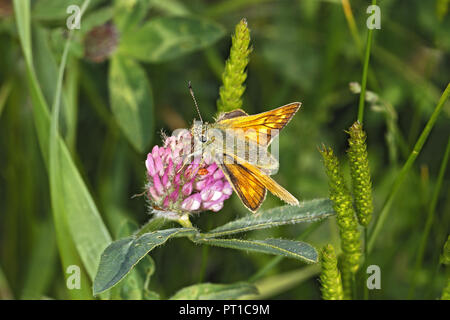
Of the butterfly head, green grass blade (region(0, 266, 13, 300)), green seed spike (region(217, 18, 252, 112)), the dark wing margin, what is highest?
green seed spike (region(217, 18, 252, 112))

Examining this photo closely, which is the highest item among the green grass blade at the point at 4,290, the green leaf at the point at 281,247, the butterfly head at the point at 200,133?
the butterfly head at the point at 200,133

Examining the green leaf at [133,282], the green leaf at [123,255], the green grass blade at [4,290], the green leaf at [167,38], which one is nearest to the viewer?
the green leaf at [123,255]

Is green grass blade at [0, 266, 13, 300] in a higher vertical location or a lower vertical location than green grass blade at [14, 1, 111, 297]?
lower

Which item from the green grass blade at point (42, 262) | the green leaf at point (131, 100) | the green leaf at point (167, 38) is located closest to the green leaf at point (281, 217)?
the green leaf at point (131, 100)

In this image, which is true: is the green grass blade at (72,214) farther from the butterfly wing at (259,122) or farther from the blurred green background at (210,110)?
the butterfly wing at (259,122)

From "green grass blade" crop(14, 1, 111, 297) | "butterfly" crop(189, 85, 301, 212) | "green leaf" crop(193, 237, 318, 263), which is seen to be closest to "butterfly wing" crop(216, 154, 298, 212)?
"butterfly" crop(189, 85, 301, 212)

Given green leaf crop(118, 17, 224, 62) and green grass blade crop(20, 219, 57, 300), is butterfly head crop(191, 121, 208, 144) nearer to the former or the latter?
green leaf crop(118, 17, 224, 62)
